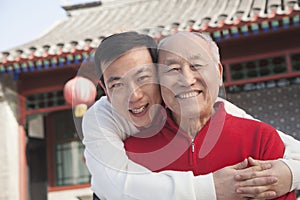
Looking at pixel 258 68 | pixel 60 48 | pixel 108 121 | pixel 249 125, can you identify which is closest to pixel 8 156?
pixel 60 48

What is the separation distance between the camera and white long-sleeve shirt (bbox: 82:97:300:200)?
129 centimetres

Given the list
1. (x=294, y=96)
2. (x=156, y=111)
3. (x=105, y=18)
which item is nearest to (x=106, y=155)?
(x=156, y=111)

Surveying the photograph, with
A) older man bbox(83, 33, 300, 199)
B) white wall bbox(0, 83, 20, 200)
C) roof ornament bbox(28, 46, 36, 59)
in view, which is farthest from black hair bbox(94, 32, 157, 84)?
white wall bbox(0, 83, 20, 200)

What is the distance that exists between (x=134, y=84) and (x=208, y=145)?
229 mm

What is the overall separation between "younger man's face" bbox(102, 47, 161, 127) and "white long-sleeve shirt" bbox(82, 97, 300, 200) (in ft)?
0.22

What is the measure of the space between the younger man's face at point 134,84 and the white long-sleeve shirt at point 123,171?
0.07 metres

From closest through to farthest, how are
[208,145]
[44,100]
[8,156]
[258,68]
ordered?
[208,145] < [258,68] < [8,156] < [44,100]

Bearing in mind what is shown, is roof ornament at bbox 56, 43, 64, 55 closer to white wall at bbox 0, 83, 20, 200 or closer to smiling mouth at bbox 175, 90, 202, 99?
white wall at bbox 0, 83, 20, 200

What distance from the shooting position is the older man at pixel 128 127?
1291 millimetres

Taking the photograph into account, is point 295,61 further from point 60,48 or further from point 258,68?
point 60,48

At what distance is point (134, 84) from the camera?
1308 mm

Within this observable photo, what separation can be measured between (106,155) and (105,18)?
7.60m

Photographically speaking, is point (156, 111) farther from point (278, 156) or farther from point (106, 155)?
point (278, 156)

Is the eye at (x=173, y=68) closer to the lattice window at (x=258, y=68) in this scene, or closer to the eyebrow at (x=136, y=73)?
the eyebrow at (x=136, y=73)
